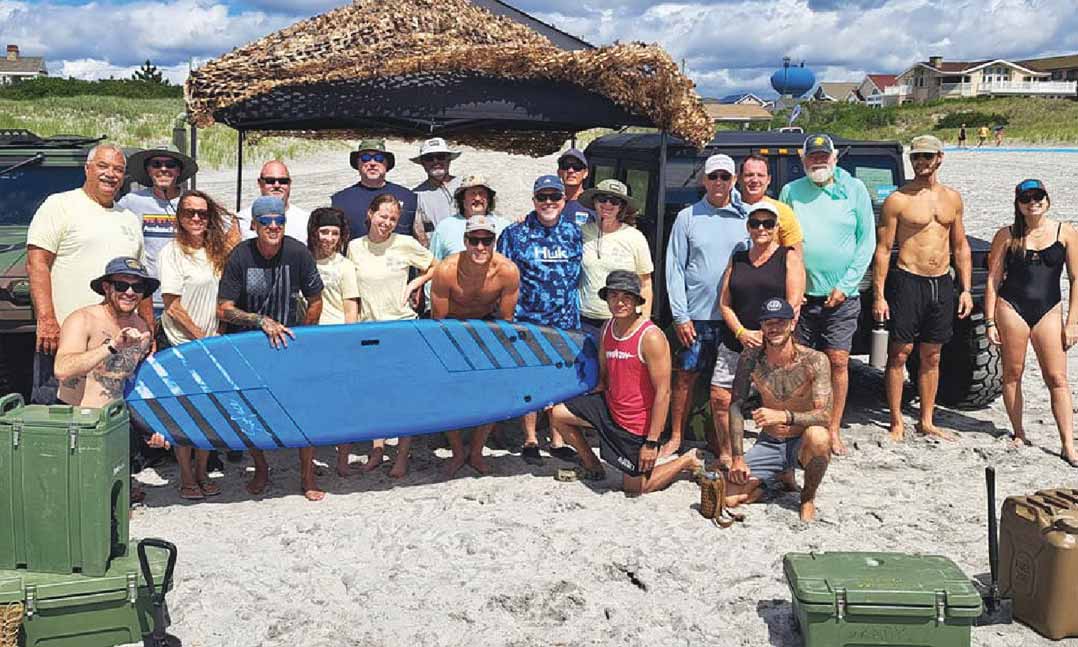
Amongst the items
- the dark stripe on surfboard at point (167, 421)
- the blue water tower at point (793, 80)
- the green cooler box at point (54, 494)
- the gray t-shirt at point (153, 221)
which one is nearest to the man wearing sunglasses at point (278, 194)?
the gray t-shirt at point (153, 221)

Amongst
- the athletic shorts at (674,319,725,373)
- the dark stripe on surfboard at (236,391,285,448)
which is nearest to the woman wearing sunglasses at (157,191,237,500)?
the dark stripe on surfboard at (236,391,285,448)

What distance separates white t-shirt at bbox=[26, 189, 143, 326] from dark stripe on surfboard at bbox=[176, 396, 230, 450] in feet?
2.08

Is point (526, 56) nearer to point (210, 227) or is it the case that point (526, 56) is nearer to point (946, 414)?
point (210, 227)

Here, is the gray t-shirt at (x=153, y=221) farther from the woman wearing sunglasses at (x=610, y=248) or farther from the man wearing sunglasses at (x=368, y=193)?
the woman wearing sunglasses at (x=610, y=248)

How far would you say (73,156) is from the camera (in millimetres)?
6957

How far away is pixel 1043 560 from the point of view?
3543 millimetres

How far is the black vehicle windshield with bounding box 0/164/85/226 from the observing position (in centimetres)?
688

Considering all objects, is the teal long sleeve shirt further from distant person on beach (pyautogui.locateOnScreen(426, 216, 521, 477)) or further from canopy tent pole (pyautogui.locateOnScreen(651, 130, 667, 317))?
distant person on beach (pyautogui.locateOnScreen(426, 216, 521, 477))

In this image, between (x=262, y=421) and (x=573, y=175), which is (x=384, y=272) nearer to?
(x=262, y=421)

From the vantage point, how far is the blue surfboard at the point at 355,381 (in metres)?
4.82

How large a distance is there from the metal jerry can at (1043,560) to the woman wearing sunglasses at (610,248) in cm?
207

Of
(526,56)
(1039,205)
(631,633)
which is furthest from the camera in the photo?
(526,56)

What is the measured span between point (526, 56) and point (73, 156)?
11.1 ft

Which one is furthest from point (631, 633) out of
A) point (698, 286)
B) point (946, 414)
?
point (946, 414)
